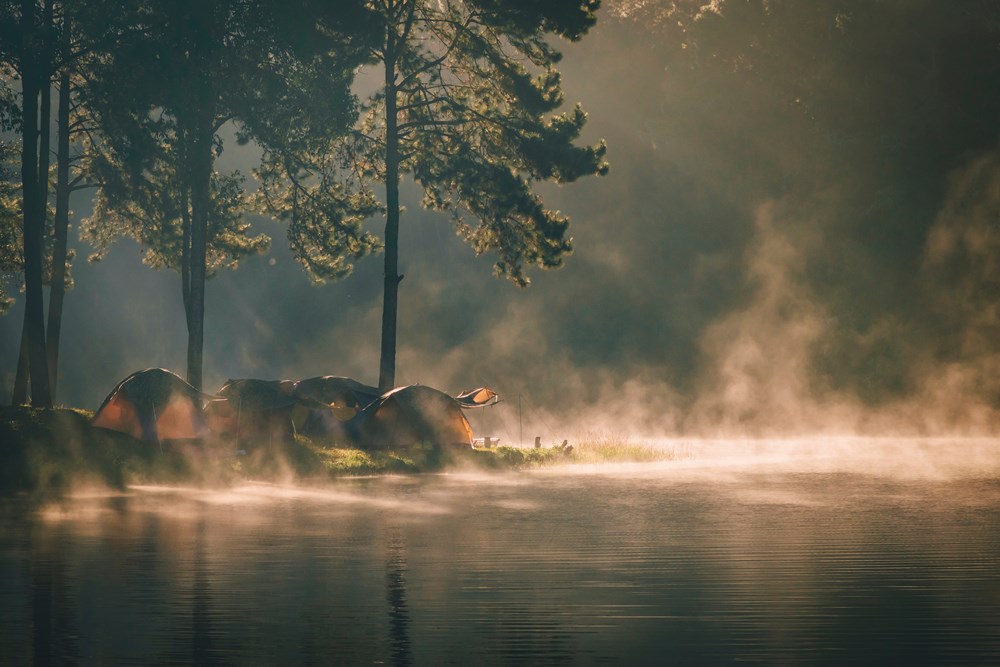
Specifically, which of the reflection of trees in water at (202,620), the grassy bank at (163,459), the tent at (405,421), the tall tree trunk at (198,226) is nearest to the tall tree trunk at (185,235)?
the tall tree trunk at (198,226)

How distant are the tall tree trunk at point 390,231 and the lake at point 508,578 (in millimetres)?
14630

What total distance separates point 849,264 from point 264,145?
50823mm

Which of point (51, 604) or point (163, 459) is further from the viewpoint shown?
point (163, 459)

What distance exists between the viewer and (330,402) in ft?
135

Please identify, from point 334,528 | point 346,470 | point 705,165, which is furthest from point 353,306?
point 334,528

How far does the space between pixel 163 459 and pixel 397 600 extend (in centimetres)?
2124

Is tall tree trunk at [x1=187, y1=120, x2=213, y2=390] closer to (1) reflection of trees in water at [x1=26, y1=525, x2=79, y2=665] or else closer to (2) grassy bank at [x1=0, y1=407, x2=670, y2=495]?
(2) grassy bank at [x1=0, y1=407, x2=670, y2=495]

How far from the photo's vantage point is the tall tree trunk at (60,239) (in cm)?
4028

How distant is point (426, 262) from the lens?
10288cm

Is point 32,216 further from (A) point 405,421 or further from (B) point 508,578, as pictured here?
(B) point 508,578

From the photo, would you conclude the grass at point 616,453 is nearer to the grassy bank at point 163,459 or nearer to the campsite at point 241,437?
the campsite at point 241,437

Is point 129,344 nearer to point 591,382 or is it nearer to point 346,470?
point 591,382

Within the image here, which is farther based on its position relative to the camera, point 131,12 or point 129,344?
point 129,344

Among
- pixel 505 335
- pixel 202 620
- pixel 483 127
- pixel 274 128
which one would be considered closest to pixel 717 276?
pixel 505 335
